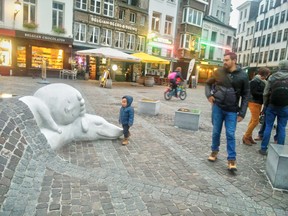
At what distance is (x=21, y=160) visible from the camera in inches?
153

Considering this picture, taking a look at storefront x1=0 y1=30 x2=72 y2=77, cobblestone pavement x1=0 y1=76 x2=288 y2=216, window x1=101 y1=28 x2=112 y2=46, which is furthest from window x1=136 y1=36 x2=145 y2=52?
cobblestone pavement x1=0 y1=76 x2=288 y2=216

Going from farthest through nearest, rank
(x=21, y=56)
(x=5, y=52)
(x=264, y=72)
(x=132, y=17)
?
(x=132, y=17), (x=21, y=56), (x=5, y=52), (x=264, y=72)

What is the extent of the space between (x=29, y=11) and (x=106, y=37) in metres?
7.61

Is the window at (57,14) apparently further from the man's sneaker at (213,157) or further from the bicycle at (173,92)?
the man's sneaker at (213,157)

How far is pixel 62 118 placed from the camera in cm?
508

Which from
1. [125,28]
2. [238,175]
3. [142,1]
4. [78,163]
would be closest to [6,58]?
[125,28]

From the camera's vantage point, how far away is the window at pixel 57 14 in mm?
23141

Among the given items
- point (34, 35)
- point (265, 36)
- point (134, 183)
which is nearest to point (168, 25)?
point (34, 35)

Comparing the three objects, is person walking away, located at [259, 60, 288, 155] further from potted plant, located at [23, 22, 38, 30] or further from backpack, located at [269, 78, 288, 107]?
potted plant, located at [23, 22, 38, 30]

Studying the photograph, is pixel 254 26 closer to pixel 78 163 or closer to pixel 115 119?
pixel 115 119

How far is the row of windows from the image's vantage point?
2514cm

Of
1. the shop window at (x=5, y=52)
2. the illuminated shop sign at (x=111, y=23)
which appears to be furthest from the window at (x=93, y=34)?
the shop window at (x=5, y=52)

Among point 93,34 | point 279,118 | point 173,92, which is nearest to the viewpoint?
point 279,118

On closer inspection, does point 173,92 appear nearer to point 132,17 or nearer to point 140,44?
point 140,44
